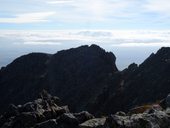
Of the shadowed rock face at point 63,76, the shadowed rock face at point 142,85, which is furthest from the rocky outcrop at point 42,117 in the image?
the shadowed rock face at point 63,76

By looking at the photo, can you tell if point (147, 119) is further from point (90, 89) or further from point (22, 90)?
point (22, 90)

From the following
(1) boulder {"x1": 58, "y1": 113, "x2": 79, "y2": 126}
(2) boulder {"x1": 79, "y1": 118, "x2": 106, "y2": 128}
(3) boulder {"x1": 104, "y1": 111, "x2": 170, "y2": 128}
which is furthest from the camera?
(1) boulder {"x1": 58, "y1": 113, "x2": 79, "y2": 126}

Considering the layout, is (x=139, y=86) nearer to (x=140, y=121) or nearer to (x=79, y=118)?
(x=79, y=118)

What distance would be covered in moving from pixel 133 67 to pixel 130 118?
94.1m

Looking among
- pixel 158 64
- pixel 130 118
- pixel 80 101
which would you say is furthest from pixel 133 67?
pixel 130 118

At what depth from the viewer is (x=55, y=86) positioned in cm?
15562

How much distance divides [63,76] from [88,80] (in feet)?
43.7

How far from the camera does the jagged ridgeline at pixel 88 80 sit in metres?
125

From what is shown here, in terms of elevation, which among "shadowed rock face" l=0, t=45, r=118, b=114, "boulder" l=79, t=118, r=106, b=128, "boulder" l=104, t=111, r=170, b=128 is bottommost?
"shadowed rock face" l=0, t=45, r=118, b=114

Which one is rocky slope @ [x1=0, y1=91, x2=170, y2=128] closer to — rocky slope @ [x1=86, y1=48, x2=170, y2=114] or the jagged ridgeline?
rocky slope @ [x1=86, y1=48, x2=170, y2=114]

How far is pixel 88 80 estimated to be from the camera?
15038 cm

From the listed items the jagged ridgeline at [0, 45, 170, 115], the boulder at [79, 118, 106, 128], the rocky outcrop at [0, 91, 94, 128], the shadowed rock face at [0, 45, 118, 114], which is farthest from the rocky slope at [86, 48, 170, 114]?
the boulder at [79, 118, 106, 128]

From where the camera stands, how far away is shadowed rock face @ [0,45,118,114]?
14475cm

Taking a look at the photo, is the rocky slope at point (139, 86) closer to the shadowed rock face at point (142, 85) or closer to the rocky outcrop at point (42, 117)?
the shadowed rock face at point (142, 85)
